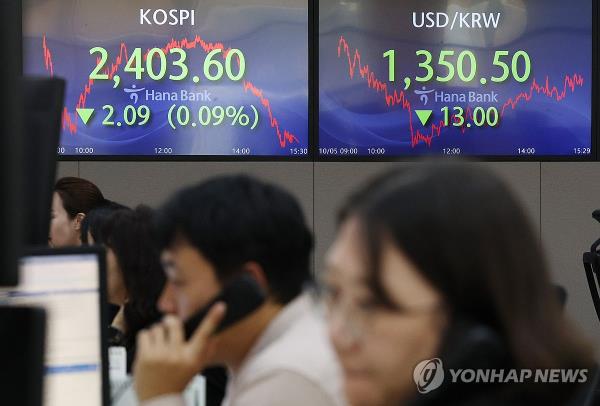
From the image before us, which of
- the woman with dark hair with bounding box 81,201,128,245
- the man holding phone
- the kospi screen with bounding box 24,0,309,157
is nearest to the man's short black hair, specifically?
the man holding phone

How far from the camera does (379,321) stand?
1.14 meters

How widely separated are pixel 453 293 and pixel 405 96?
496 centimetres

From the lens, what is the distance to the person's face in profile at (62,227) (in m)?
4.25

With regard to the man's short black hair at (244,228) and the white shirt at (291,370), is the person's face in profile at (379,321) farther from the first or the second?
the man's short black hair at (244,228)

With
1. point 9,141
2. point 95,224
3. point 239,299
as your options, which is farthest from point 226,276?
point 95,224

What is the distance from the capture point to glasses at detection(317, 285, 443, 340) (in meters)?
1.11

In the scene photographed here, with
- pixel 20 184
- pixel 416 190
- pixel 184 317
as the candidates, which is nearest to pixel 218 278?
pixel 184 317

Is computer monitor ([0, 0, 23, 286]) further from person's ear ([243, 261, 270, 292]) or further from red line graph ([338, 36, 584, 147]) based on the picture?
red line graph ([338, 36, 584, 147])

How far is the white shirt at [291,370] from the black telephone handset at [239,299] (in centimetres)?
5

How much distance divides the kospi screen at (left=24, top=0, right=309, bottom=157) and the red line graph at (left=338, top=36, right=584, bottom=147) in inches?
10.3

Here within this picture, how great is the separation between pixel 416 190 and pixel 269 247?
693 mm

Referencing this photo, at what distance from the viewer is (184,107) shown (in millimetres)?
5898

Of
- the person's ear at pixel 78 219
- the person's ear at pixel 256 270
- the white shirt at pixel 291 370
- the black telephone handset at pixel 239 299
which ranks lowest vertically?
the white shirt at pixel 291 370

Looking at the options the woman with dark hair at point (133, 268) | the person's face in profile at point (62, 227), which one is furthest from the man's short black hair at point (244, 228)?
the person's face in profile at point (62, 227)
